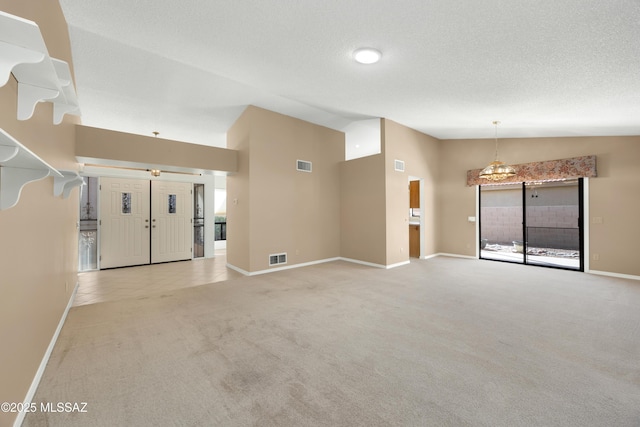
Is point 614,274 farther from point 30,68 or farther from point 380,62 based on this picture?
point 30,68

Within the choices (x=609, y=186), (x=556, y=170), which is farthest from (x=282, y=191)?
(x=609, y=186)

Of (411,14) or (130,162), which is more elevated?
(411,14)

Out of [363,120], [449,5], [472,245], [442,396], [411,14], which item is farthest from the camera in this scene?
[472,245]

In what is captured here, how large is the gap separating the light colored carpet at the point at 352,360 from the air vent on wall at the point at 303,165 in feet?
9.63

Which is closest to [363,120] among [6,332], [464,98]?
[464,98]

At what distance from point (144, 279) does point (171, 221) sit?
2115 millimetres

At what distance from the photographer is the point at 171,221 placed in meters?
6.66

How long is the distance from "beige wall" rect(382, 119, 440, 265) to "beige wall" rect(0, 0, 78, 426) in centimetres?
499

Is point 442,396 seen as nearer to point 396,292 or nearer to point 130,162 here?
point 396,292

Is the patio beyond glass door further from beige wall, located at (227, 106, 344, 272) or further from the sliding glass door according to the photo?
beige wall, located at (227, 106, 344, 272)

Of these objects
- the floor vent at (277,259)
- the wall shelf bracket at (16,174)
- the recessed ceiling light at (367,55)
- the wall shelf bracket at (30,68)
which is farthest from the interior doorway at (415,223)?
the wall shelf bracket at (16,174)

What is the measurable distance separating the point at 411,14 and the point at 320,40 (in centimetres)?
91

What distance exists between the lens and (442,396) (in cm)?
175

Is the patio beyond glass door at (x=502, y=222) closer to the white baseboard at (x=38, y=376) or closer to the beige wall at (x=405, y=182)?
the beige wall at (x=405, y=182)
